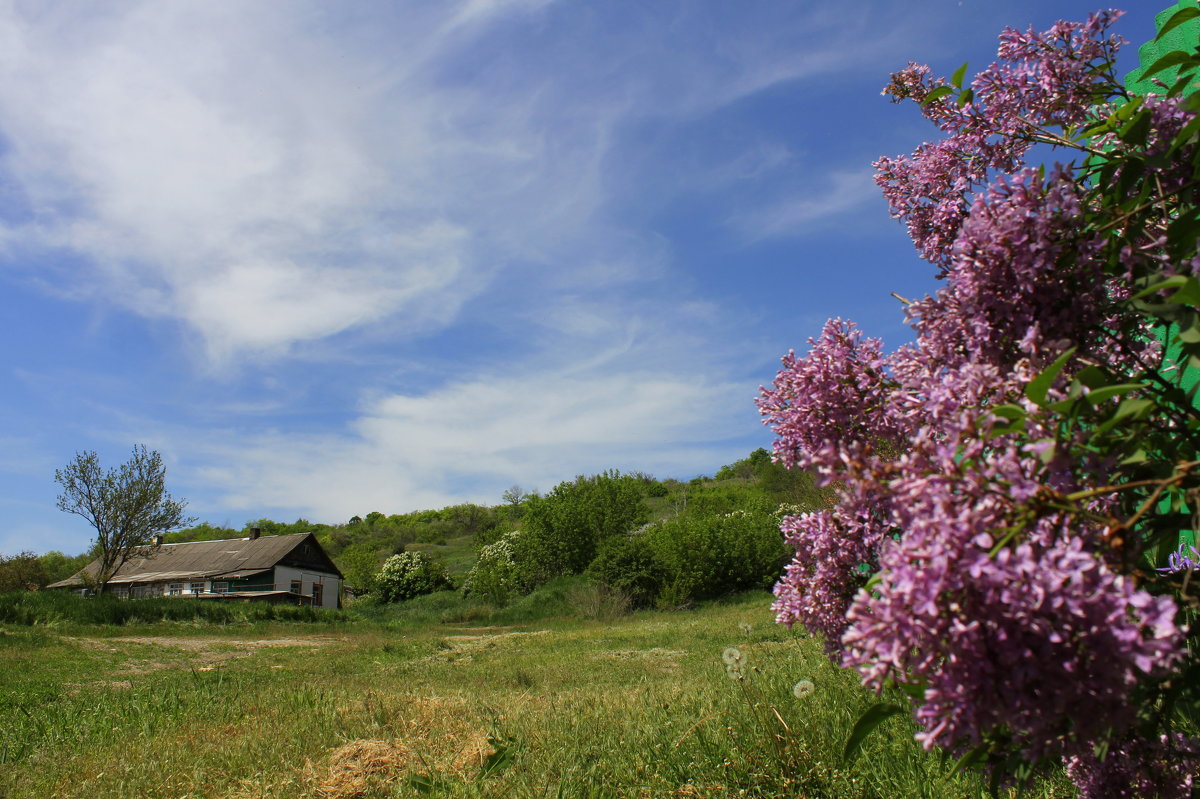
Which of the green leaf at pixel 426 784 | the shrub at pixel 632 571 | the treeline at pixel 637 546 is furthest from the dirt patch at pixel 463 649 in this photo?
the shrub at pixel 632 571

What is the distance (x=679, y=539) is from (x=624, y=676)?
71.3ft

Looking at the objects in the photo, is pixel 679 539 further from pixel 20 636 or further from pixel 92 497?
pixel 92 497

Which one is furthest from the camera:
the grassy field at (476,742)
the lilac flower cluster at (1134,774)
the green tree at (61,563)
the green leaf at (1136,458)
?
the green tree at (61,563)

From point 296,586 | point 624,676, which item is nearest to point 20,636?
point 624,676

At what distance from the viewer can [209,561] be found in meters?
50.2

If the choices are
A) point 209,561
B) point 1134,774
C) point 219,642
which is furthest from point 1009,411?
point 209,561

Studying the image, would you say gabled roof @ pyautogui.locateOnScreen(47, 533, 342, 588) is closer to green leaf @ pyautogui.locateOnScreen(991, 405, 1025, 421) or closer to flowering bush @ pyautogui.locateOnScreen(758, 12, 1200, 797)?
flowering bush @ pyautogui.locateOnScreen(758, 12, 1200, 797)

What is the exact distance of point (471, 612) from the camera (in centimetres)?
3394

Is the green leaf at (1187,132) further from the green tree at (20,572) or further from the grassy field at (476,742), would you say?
the green tree at (20,572)

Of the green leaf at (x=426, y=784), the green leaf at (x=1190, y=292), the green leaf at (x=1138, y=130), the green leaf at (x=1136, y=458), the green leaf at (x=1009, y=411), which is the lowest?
the green leaf at (x=426, y=784)

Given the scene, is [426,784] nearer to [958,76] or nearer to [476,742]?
[476,742]

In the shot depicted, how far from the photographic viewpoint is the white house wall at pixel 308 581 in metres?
48.3

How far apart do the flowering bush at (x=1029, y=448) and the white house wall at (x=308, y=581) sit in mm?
51981

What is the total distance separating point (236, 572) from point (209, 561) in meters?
3.50
